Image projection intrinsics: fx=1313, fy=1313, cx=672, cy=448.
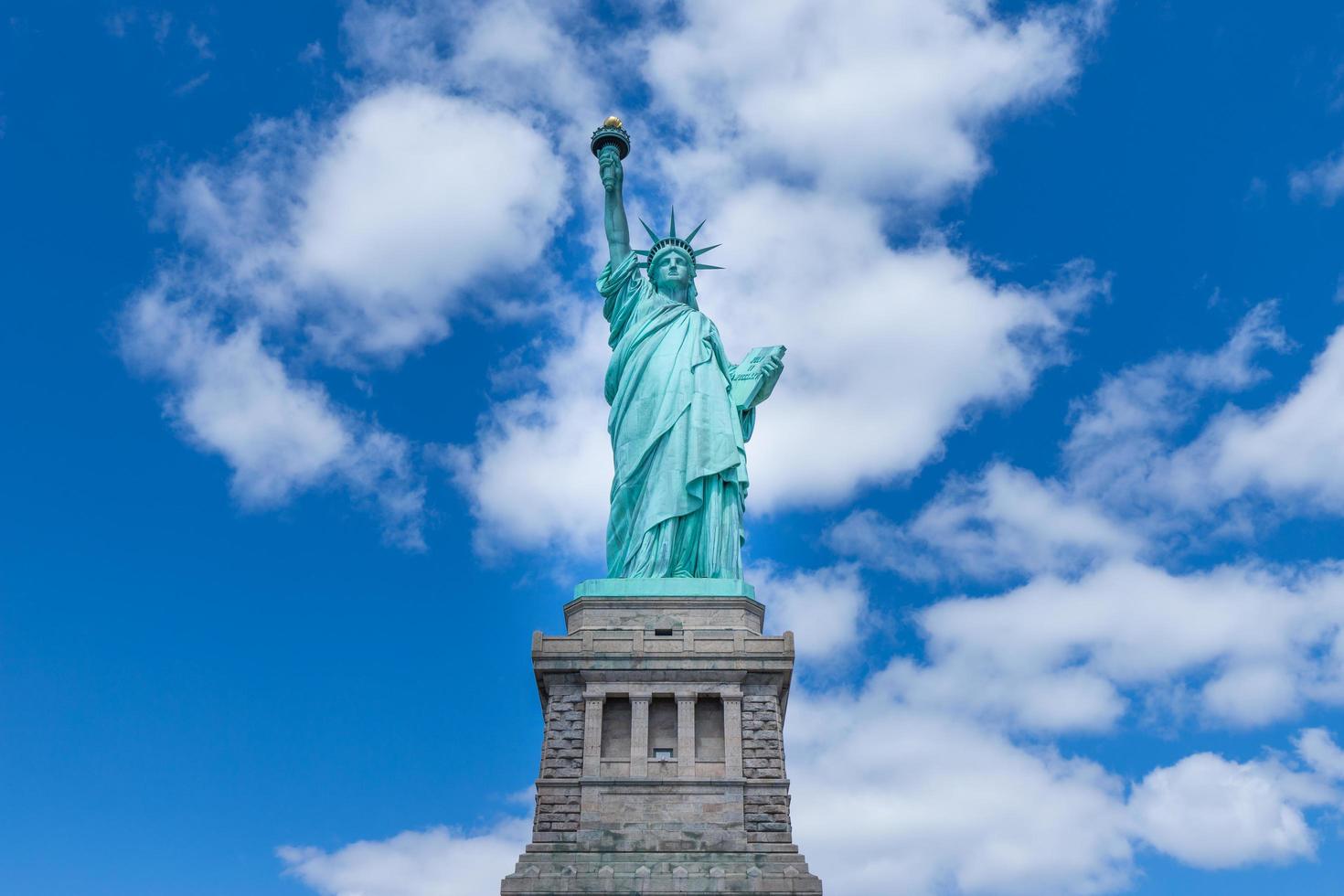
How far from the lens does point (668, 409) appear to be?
27516mm

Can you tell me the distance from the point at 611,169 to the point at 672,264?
2.74m

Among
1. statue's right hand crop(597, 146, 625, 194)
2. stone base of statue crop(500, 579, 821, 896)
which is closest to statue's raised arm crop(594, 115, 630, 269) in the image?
statue's right hand crop(597, 146, 625, 194)

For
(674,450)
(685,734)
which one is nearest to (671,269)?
(674,450)

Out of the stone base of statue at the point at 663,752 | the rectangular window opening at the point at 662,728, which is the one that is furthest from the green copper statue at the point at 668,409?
the rectangular window opening at the point at 662,728

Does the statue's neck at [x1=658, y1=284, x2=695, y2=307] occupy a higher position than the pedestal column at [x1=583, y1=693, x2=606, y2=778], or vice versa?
the statue's neck at [x1=658, y1=284, x2=695, y2=307]

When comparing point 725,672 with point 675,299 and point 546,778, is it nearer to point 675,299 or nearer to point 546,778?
point 546,778

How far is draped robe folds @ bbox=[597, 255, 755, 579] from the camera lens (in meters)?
26.2

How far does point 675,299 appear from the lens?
30.4m

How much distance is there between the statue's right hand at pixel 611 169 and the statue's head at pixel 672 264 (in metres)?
1.55

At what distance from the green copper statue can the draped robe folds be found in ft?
0.08

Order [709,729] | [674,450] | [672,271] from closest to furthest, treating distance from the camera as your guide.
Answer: [709,729] → [674,450] → [672,271]

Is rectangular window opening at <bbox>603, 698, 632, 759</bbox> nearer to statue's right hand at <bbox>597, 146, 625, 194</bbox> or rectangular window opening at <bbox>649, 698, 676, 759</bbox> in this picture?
rectangular window opening at <bbox>649, 698, 676, 759</bbox>

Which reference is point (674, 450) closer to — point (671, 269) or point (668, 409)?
point (668, 409)

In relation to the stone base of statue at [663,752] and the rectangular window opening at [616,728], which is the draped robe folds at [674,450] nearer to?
the stone base of statue at [663,752]
